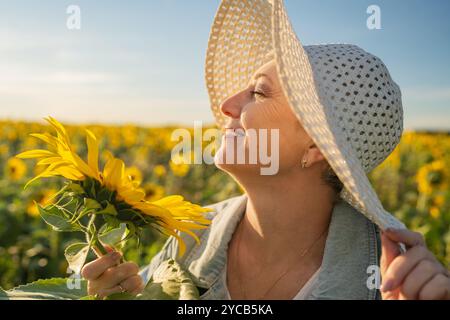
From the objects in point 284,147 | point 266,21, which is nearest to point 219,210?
point 284,147

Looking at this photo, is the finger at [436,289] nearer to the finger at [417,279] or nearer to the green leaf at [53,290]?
the finger at [417,279]

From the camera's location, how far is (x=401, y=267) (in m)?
0.88

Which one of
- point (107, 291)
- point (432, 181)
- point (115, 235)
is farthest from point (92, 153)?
point (432, 181)

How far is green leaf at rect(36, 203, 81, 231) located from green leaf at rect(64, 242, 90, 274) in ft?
0.11

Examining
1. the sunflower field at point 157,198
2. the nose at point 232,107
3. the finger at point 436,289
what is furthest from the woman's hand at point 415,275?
the sunflower field at point 157,198

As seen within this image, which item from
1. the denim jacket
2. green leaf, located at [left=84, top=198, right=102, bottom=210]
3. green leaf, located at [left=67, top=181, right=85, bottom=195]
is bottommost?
the denim jacket

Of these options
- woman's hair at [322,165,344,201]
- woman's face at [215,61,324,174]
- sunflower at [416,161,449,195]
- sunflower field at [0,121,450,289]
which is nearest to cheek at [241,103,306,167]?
woman's face at [215,61,324,174]

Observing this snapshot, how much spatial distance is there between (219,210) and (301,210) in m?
0.28

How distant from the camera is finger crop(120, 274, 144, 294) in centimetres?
100

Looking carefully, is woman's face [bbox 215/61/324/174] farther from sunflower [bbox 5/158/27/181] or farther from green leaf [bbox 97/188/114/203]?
sunflower [bbox 5/158/27/181]

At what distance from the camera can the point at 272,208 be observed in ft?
4.69

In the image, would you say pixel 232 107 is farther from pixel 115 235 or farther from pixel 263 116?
pixel 115 235
